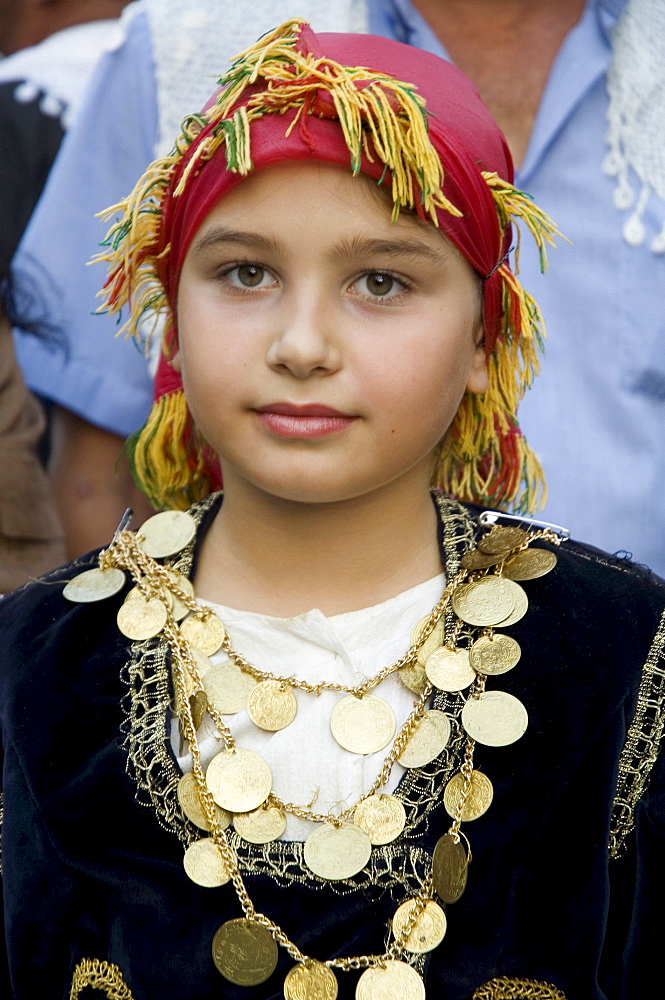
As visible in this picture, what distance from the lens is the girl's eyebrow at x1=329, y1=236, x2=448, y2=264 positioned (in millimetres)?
1231

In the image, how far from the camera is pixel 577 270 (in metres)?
2.22

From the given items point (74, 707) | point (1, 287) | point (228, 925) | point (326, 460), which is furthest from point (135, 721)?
point (1, 287)

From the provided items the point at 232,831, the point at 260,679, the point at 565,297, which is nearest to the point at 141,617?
the point at 260,679

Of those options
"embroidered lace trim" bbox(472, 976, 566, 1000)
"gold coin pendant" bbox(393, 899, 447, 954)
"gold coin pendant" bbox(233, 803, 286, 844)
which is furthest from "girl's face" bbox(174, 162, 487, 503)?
"embroidered lace trim" bbox(472, 976, 566, 1000)

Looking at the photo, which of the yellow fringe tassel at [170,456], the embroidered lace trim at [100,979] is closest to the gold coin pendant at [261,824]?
the embroidered lace trim at [100,979]

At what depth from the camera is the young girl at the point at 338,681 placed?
1218 mm

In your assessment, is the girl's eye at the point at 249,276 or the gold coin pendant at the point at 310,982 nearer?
the gold coin pendant at the point at 310,982

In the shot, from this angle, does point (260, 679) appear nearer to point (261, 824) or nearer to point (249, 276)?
point (261, 824)

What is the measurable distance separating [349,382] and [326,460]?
3.8 inches

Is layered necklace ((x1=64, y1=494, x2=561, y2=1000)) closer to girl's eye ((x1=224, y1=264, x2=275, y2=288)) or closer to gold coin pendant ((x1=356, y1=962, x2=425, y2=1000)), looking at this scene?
gold coin pendant ((x1=356, y1=962, x2=425, y2=1000))

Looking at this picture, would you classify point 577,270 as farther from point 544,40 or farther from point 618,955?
point 618,955

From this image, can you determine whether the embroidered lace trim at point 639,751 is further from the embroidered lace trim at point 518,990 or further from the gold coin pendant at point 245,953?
the gold coin pendant at point 245,953

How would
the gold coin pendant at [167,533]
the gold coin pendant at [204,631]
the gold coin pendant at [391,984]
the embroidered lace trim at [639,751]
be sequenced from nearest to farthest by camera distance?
the gold coin pendant at [391,984] < the embroidered lace trim at [639,751] < the gold coin pendant at [204,631] < the gold coin pendant at [167,533]

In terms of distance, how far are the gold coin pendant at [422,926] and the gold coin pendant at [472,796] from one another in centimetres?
10
